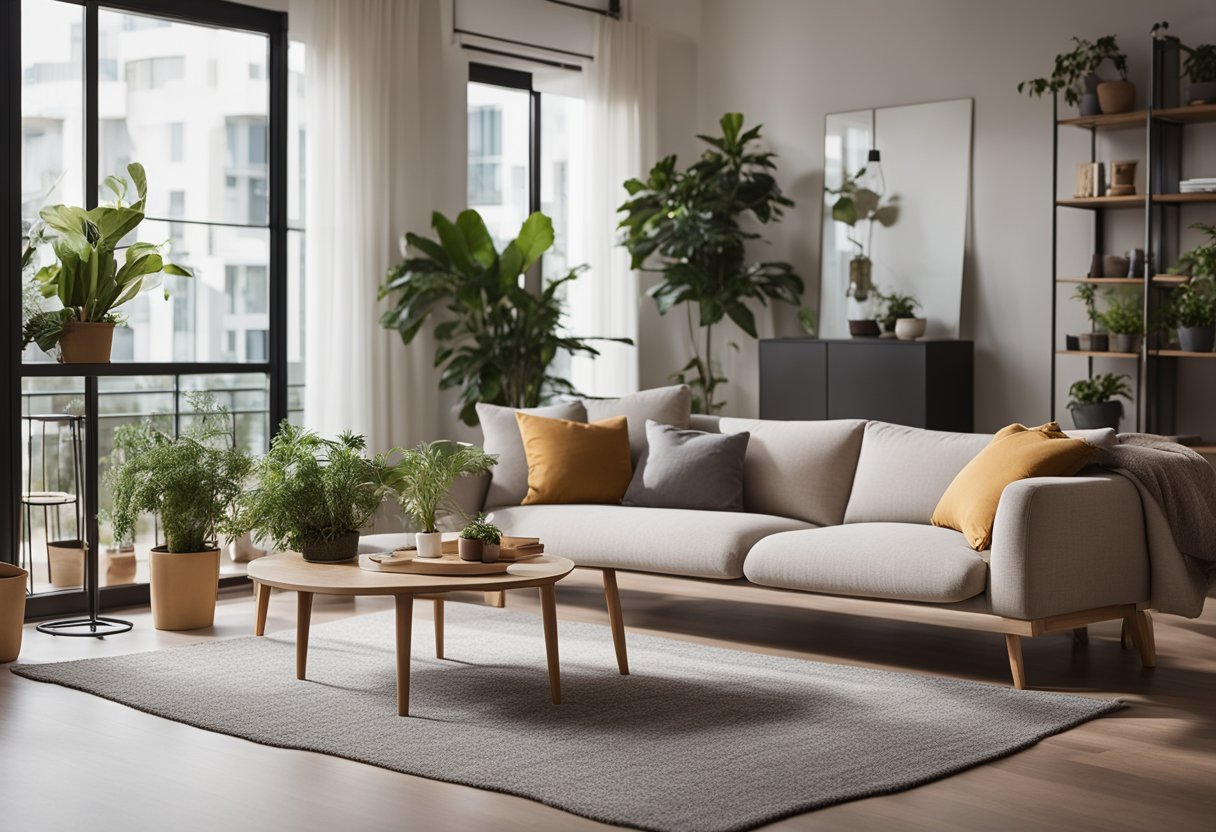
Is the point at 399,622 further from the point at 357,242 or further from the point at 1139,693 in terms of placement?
the point at 357,242

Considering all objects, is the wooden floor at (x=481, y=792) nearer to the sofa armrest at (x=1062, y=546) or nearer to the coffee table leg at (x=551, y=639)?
the sofa armrest at (x=1062, y=546)

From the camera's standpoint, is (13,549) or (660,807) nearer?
(660,807)

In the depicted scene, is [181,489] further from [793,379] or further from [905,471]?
[793,379]

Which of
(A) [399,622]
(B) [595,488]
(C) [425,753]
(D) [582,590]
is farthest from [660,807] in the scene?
(D) [582,590]

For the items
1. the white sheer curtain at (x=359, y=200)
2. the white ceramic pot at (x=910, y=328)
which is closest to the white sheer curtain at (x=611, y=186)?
the white sheer curtain at (x=359, y=200)

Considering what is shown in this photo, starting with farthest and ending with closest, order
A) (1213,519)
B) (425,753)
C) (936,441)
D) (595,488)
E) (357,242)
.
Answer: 1. (357,242)
2. (595,488)
3. (936,441)
4. (1213,519)
5. (425,753)

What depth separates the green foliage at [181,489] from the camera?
210 inches

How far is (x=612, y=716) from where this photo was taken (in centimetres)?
403

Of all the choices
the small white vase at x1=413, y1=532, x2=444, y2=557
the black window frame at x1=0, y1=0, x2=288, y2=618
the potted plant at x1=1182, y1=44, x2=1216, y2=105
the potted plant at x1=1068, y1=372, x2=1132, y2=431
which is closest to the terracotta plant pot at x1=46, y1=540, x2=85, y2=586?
the black window frame at x1=0, y1=0, x2=288, y2=618

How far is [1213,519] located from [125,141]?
4635mm

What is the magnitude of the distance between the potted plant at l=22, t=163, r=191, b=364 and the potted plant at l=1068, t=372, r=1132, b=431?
14.0 ft

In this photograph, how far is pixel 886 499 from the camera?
207 inches

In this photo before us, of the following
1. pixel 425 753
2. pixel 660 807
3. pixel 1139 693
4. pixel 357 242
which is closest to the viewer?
pixel 660 807

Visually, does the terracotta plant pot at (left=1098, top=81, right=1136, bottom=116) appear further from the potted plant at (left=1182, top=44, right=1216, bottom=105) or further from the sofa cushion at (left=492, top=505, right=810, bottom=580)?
the sofa cushion at (left=492, top=505, right=810, bottom=580)
